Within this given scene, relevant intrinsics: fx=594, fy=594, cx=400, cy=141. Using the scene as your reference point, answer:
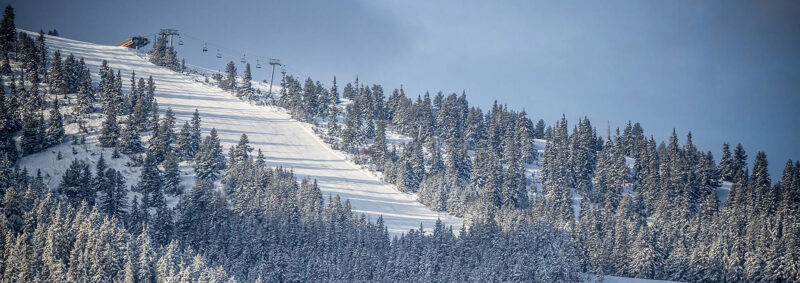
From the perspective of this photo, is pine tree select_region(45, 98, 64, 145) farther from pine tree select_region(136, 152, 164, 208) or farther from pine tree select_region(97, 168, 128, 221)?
pine tree select_region(97, 168, 128, 221)

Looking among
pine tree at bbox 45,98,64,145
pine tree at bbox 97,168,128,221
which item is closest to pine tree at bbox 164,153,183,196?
pine tree at bbox 97,168,128,221

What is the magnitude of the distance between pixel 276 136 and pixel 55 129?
175ft

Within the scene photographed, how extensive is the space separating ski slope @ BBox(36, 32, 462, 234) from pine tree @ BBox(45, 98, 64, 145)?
2895 cm

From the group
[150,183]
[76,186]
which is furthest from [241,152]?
[76,186]

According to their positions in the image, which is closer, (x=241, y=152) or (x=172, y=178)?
(x=172, y=178)

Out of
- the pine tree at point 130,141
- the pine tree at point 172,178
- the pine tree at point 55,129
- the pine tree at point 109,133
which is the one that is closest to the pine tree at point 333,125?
the pine tree at point 130,141

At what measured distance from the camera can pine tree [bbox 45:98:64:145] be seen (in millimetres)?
107606

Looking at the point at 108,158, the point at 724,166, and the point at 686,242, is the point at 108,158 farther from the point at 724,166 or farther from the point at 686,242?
the point at 724,166

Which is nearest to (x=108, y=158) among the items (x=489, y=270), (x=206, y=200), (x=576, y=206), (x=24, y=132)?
(x=24, y=132)

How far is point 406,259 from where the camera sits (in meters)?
88.2

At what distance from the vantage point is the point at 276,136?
497 feet

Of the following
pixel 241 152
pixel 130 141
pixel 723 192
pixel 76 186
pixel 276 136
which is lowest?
pixel 76 186

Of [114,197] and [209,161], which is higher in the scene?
[209,161]

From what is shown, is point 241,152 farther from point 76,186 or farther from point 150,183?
point 76,186
